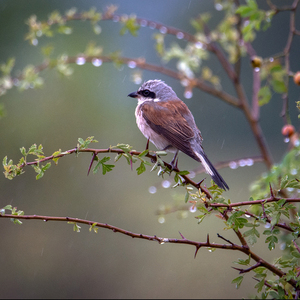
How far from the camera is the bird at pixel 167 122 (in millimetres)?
3021

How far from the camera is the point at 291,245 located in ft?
5.56

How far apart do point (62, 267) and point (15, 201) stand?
1467 millimetres

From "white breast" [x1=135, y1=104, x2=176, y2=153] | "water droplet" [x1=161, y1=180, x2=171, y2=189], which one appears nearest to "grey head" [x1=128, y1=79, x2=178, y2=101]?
"white breast" [x1=135, y1=104, x2=176, y2=153]

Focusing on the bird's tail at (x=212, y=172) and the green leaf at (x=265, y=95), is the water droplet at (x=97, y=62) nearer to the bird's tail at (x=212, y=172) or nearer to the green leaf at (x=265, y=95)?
the bird's tail at (x=212, y=172)

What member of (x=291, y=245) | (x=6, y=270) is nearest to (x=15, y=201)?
(x=6, y=270)

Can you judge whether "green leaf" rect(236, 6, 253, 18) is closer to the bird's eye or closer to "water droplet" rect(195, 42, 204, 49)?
"water droplet" rect(195, 42, 204, 49)

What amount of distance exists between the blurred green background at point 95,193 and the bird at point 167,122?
1.90m

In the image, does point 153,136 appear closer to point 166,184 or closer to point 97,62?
point 97,62

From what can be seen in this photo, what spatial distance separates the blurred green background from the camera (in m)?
6.27

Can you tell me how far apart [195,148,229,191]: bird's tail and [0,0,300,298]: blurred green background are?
2846 millimetres

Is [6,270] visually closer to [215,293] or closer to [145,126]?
[215,293]

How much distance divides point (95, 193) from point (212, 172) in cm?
503

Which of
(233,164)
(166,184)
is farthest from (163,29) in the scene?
(166,184)

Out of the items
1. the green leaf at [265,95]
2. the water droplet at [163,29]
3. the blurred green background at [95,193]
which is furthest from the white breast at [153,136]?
the blurred green background at [95,193]
